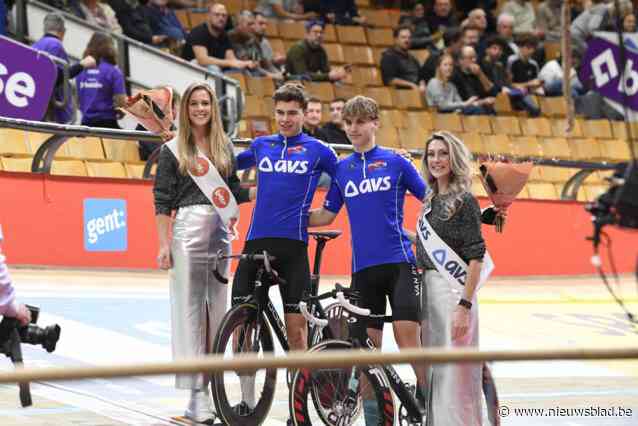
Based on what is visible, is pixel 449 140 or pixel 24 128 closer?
pixel 449 140

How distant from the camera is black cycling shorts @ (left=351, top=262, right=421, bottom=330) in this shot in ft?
22.8

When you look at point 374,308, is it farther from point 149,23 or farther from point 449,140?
point 149,23

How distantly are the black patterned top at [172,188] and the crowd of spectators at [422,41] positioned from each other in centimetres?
606

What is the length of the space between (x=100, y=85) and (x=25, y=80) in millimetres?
687

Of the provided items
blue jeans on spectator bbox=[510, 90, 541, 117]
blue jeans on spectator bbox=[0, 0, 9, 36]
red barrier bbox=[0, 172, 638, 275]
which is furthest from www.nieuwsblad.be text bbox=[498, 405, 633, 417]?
blue jeans on spectator bbox=[510, 90, 541, 117]

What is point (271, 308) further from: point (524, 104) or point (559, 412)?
point (524, 104)

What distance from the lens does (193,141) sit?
24.7ft

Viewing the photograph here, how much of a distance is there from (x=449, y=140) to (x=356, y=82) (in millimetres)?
10436

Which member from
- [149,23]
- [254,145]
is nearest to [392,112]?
[149,23]

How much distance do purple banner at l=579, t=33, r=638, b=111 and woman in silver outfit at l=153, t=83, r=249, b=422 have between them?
9.73m

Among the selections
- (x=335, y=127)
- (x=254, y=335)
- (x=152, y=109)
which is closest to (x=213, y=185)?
(x=152, y=109)

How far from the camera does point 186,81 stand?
45.9 ft

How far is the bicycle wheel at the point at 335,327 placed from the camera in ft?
24.0

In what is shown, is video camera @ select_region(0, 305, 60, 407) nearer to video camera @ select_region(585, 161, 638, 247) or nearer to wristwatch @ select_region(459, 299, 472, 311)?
wristwatch @ select_region(459, 299, 472, 311)
